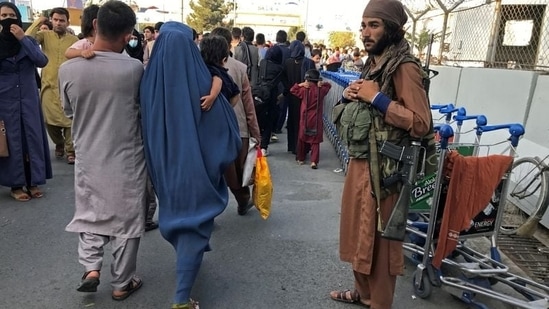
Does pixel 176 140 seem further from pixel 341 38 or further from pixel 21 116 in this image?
pixel 341 38

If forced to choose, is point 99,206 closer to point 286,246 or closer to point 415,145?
point 286,246

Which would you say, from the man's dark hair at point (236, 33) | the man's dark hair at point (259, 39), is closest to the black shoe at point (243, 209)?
the man's dark hair at point (236, 33)

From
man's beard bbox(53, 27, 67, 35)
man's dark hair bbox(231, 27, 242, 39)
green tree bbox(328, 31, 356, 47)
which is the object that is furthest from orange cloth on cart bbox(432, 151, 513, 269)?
green tree bbox(328, 31, 356, 47)

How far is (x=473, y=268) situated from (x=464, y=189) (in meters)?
0.54

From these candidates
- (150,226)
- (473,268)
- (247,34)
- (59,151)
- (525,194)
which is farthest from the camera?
(247,34)

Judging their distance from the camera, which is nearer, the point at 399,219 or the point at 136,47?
the point at 399,219

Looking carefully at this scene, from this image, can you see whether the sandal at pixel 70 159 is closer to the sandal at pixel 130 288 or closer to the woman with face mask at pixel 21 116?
the woman with face mask at pixel 21 116

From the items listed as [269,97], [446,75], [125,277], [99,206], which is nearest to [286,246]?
[125,277]

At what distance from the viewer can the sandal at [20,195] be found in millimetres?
4387

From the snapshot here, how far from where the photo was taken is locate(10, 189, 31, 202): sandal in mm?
4387

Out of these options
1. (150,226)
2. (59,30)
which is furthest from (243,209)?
(59,30)

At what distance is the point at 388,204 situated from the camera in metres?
A: 2.42

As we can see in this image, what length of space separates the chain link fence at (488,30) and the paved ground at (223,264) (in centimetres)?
324

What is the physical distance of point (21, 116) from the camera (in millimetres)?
4301
